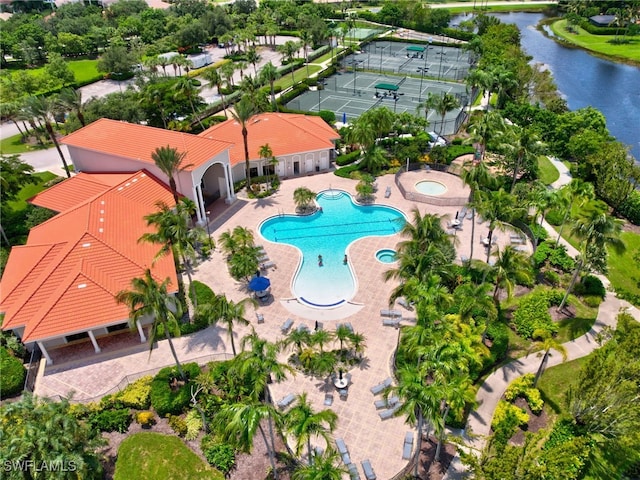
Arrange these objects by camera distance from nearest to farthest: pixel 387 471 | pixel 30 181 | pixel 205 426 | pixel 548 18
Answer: pixel 387 471
pixel 205 426
pixel 30 181
pixel 548 18

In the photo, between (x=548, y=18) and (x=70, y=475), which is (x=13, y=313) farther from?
(x=548, y=18)

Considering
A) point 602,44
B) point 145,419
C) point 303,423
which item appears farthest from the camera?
point 602,44

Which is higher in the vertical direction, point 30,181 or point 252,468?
point 30,181

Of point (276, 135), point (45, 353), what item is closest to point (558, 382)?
point (45, 353)

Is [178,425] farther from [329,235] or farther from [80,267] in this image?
[329,235]

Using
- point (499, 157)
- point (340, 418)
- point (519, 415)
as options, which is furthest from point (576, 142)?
point (340, 418)

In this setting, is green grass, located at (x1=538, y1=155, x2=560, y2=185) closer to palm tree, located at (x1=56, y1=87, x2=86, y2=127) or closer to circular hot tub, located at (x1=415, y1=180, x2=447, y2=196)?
circular hot tub, located at (x1=415, y1=180, x2=447, y2=196)
